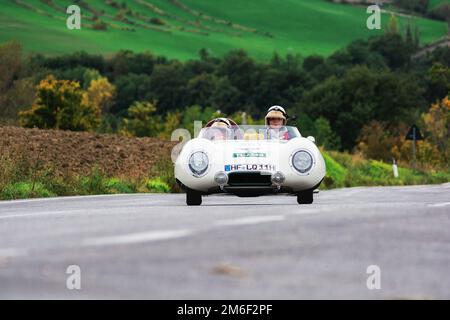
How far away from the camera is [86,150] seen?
30.0 m

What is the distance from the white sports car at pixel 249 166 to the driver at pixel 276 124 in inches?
17.8

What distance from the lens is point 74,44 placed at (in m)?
180

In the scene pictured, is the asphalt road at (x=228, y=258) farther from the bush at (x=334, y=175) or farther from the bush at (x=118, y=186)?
the bush at (x=334, y=175)

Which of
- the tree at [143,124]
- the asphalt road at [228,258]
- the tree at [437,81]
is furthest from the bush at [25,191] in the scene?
the tree at [437,81]

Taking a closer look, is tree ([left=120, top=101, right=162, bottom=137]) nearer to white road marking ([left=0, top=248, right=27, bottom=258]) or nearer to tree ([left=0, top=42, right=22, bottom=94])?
tree ([left=0, top=42, right=22, bottom=94])

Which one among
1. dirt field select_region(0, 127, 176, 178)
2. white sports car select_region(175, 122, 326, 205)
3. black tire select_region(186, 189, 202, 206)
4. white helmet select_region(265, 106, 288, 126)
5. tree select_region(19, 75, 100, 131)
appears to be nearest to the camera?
white sports car select_region(175, 122, 326, 205)

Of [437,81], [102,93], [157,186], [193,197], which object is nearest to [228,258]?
[193,197]

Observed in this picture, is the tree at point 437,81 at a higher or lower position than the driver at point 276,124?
higher

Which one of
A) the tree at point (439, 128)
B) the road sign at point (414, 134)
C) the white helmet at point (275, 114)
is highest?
the tree at point (439, 128)

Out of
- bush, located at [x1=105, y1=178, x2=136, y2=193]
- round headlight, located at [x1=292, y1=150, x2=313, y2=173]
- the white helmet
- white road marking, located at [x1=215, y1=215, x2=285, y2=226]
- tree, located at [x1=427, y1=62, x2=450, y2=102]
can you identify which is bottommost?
white road marking, located at [x1=215, y1=215, x2=285, y2=226]

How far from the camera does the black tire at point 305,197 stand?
15.9 meters

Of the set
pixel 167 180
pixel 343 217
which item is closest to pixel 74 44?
pixel 167 180

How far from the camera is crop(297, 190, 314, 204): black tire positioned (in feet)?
52.3

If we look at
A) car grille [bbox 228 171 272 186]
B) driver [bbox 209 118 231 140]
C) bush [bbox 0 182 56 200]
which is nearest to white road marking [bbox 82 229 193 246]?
car grille [bbox 228 171 272 186]
